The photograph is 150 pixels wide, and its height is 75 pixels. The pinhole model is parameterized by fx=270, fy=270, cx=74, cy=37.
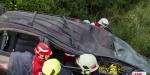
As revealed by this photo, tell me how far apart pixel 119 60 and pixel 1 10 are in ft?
9.50

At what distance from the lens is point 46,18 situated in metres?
5.55

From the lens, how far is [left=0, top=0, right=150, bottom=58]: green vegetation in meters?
7.28

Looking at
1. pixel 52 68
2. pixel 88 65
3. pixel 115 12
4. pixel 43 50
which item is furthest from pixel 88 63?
pixel 115 12

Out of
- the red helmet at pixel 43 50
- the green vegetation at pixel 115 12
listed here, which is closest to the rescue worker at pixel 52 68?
the red helmet at pixel 43 50

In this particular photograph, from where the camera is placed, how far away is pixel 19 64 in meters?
4.72

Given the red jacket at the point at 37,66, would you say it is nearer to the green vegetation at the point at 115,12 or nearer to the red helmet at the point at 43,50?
the red helmet at the point at 43,50

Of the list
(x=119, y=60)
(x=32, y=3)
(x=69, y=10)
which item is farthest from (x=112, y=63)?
(x=69, y=10)

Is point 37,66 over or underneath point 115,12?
underneath

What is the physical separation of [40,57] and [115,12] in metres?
5.87

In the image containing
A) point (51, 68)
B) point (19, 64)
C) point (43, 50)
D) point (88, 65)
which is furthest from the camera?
point (19, 64)

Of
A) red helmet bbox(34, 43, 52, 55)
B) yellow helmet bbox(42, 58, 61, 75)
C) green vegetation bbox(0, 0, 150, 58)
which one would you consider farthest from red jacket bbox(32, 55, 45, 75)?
green vegetation bbox(0, 0, 150, 58)

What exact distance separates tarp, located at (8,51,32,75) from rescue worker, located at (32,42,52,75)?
0.55 ft

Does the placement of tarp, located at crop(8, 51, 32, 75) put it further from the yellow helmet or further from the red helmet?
the yellow helmet

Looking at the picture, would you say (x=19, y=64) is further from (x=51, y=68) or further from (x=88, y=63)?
(x=88, y=63)
